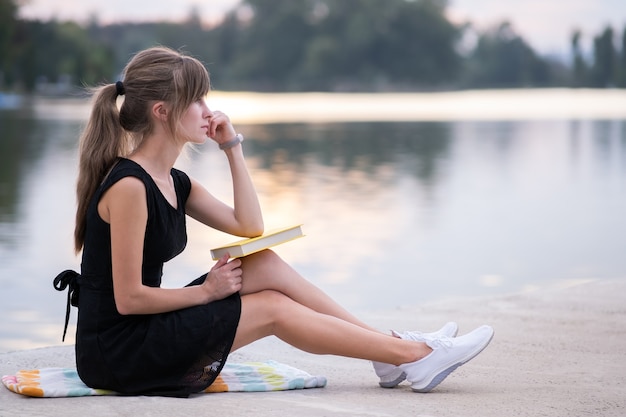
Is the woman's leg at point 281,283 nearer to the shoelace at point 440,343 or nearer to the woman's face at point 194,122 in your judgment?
the shoelace at point 440,343

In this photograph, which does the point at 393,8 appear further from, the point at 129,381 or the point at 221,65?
the point at 129,381

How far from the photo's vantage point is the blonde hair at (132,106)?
10.3 ft

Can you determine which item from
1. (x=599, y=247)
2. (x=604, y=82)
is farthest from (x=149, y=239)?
(x=604, y=82)

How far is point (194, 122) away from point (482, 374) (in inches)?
50.7

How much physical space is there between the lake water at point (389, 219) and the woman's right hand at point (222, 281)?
541mm

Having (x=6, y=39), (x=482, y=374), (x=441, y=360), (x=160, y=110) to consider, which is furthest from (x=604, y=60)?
(x=160, y=110)

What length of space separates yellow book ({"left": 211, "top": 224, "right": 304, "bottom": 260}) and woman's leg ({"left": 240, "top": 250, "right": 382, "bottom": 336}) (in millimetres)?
49

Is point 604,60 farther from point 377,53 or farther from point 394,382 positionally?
point 394,382

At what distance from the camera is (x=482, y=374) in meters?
3.67

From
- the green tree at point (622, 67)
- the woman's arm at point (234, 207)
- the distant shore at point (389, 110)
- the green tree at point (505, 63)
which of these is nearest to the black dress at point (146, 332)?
the woman's arm at point (234, 207)

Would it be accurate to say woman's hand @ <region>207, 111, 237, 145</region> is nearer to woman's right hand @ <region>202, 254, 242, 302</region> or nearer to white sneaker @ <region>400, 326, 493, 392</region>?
woman's right hand @ <region>202, 254, 242, 302</region>

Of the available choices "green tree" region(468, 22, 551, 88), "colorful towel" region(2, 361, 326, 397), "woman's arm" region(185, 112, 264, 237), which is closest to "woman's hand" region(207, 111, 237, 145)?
"woman's arm" region(185, 112, 264, 237)

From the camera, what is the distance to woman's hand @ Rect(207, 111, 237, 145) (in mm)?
3350

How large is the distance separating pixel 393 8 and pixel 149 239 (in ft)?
329
